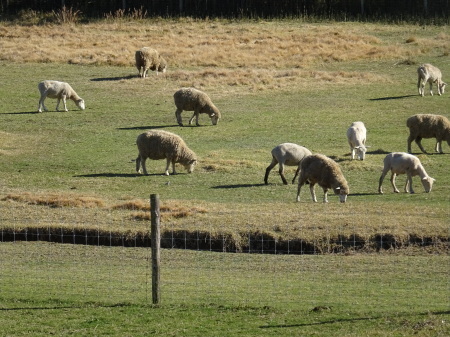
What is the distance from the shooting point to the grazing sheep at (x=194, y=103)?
3809 cm

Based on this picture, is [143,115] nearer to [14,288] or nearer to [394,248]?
[394,248]

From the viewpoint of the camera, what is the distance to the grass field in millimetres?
14906

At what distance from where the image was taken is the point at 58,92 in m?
40.8

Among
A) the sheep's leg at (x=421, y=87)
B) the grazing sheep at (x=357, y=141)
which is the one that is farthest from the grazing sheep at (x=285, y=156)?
the sheep's leg at (x=421, y=87)

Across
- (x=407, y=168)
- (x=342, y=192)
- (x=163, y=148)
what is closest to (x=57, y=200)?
(x=163, y=148)

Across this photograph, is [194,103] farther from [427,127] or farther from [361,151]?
[427,127]

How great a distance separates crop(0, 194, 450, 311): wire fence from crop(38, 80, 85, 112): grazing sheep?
1713 centimetres

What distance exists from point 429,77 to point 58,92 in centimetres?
1544

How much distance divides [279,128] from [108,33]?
23606 mm

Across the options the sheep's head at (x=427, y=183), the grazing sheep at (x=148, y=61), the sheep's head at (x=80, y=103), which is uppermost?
the grazing sheep at (x=148, y=61)

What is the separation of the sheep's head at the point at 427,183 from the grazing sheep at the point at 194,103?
1299 centimetres

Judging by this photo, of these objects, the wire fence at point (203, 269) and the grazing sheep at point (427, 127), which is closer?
the wire fence at point (203, 269)

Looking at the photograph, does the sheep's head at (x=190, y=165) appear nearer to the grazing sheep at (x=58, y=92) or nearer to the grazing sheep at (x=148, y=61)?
the grazing sheep at (x=58, y=92)

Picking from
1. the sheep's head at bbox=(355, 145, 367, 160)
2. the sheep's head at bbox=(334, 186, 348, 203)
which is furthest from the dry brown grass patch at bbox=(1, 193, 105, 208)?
the sheep's head at bbox=(355, 145, 367, 160)
